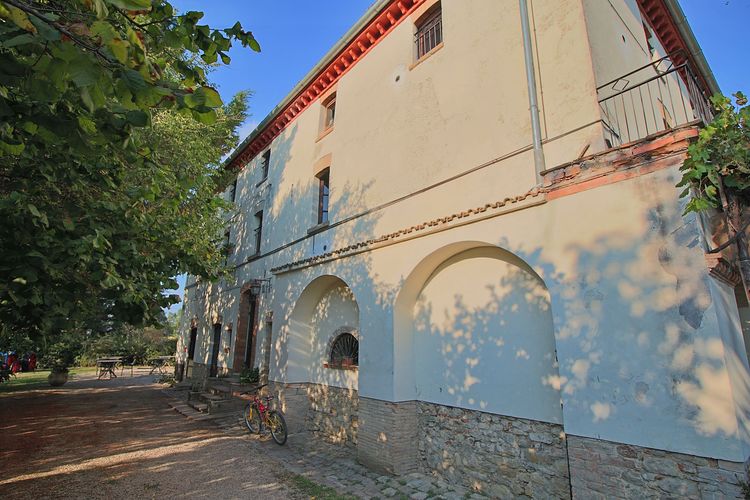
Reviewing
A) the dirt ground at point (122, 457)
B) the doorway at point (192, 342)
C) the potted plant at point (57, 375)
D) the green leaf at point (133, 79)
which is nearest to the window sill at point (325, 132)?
the dirt ground at point (122, 457)

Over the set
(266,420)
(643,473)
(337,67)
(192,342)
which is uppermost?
(337,67)

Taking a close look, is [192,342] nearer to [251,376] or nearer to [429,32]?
[251,376]

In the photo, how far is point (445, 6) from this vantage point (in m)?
7.88

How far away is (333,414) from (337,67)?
9476 millimetres

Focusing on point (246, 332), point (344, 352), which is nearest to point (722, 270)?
point (344, 352)

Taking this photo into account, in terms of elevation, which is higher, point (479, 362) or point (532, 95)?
point (532, 95)

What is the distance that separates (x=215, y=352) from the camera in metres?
15.7

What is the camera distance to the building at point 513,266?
395cm

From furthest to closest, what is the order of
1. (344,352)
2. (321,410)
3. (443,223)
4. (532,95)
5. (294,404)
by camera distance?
(294,404)
(321,410)
(344,352)
(443,223)
(532,95)

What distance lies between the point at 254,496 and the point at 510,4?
9.18 metres

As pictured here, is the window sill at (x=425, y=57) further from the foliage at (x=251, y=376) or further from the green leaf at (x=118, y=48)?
the foliage at (x=251, y=376)

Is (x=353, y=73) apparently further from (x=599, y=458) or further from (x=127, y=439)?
(x=127, y=439)

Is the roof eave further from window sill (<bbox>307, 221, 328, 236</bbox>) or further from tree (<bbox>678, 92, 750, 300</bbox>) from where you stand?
tree (<bbox>678, 92, 750, 300</bbox>)

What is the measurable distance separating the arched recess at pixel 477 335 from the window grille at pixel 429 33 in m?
4.91
